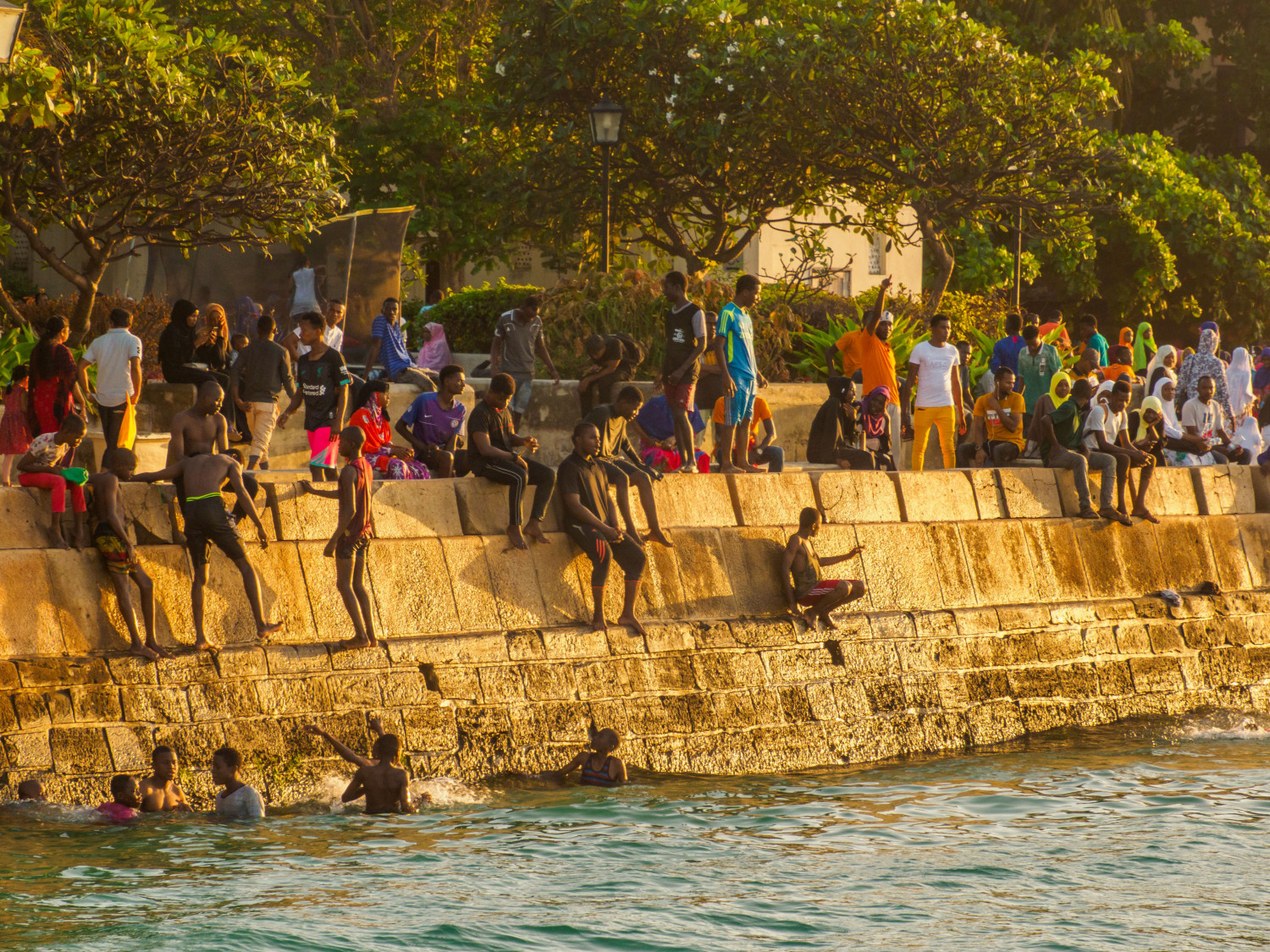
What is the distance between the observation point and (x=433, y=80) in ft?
86.8

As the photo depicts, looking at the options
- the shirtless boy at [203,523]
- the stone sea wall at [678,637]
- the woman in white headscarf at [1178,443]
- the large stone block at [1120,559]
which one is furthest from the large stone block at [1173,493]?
the shirtless boy at [203,523]

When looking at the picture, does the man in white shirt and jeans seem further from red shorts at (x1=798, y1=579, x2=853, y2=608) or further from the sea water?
red shorts at (x1=798, y1=579, x2=853, y2=608)

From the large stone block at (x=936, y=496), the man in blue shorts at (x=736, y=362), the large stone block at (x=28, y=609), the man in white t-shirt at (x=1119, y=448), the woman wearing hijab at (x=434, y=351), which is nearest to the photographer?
the large stone block at (x=28, y=609)

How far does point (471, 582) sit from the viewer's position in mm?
10211

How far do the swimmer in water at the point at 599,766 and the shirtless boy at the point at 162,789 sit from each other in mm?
2376

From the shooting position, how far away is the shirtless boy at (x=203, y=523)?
8961mm

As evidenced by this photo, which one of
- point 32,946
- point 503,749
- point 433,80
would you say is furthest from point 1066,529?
point 433,80

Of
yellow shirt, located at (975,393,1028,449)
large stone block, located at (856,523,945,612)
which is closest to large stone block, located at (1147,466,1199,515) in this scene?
yellow shirt, located at (975,393,1028,449)

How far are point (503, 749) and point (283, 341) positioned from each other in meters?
5.30

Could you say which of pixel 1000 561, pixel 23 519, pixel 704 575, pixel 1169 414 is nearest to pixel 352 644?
pixel 23 519

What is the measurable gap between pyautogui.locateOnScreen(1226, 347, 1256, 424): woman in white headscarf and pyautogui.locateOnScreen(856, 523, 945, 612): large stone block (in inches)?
198

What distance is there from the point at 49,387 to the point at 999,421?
7857mm

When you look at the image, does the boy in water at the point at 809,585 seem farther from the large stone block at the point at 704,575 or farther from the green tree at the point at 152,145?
the green tree at the point at 152,145

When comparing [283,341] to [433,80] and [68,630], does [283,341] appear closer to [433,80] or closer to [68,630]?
[68,630]
